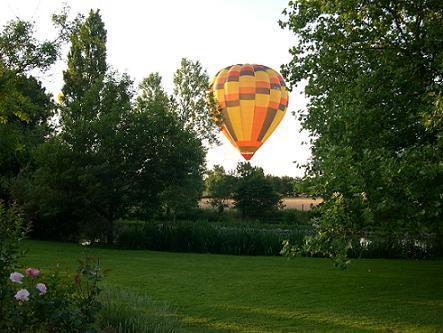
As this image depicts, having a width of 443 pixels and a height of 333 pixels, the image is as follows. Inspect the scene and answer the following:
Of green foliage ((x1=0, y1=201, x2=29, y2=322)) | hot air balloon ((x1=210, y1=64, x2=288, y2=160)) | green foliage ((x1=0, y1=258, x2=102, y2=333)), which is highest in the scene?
hot air balloon ((x1=210, y1=64, x2=288, y2=160))

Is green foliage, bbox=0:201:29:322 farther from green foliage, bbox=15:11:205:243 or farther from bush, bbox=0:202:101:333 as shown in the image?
green foliage, bbox=15:11:205:243

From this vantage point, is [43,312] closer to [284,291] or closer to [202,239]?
[284,291]

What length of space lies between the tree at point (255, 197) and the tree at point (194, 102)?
822 cm

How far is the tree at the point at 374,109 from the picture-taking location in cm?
816

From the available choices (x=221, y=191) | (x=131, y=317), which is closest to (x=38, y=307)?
(x=131, y=317)

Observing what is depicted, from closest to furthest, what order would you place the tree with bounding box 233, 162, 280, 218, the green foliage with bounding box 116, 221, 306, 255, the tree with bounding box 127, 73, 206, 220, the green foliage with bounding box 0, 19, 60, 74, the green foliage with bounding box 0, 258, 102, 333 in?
the green foliage with bounding box 0, 258, 102, 333
the green foliage with bounding box 0, 19, 60, 74
the green foliage with bounding box 116, 221, 306, 255
the tree with bounding box 127, 73, 206, 220
the tree with bounding box 233, 162, 280, 218

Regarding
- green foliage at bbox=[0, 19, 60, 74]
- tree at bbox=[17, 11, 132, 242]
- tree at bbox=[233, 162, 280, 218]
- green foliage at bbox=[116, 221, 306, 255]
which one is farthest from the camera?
tree at bbox=[233, 162, 280, 218]

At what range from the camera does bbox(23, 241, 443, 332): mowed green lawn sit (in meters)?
Result: 8.99

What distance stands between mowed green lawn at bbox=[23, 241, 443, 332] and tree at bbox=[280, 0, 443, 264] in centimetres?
169

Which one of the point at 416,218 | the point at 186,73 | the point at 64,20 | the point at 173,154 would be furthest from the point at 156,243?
the point at 186,73

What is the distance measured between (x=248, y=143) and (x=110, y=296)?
33.8 meters

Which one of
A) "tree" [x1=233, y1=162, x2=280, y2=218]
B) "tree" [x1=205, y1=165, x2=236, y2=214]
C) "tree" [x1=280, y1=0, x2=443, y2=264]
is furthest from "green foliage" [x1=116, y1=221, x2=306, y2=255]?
"tree" [x1=205, y1=165, x2=236, y2=214]

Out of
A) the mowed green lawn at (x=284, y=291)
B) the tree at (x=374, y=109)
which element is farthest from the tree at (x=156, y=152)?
the tree at (x=374, y=109)

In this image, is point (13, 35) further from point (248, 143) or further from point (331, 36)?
point (248, 143)
